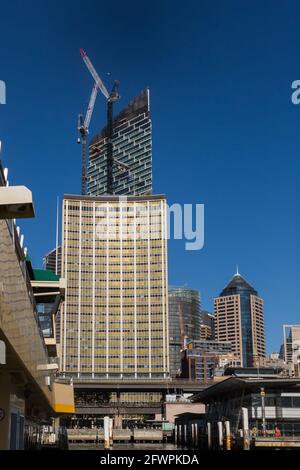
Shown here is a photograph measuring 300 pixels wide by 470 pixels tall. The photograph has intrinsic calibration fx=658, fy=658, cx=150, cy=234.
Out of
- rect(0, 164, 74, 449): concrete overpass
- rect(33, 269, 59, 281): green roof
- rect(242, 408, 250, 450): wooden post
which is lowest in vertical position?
rect(242, 408, 250, 450): wooden post

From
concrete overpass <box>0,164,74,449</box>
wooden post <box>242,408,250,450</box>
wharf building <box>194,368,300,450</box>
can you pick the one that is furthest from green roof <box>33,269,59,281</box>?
wooden post <box>242,408,250,450</box>

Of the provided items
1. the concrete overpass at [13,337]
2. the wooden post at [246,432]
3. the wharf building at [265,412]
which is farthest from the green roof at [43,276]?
the wooden post at [246,432]

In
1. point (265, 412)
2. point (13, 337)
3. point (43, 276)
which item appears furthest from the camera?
point (265, 412)

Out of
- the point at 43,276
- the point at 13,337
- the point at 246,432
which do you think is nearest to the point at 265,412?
the point at 246,432

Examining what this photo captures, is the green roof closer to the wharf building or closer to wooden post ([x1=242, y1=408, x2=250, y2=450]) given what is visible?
the wharf building

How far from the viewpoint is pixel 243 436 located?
2844 inches

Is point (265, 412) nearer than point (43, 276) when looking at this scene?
No

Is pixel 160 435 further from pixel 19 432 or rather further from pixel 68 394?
pixel 19 432

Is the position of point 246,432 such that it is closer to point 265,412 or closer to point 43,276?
point 265,412

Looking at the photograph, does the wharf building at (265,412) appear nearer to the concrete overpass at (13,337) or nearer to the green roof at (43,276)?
the green roof at (43,276)

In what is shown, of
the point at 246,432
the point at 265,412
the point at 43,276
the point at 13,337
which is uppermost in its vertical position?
the point at 43,276

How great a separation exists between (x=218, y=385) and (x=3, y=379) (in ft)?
230

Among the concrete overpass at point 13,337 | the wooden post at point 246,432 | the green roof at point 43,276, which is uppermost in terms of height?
the green roof at point 43,276

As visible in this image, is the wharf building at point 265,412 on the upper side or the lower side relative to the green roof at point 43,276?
lower
